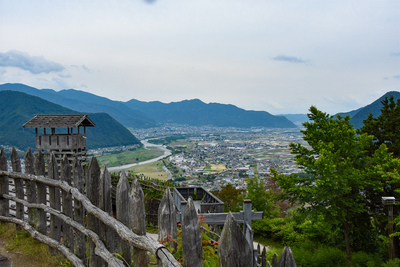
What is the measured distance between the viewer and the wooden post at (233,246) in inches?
A: 69.1

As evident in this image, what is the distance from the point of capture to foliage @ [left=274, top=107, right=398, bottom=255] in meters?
12.1

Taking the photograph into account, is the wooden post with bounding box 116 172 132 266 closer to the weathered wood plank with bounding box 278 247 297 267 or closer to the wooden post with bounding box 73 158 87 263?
the wooden post with bounding box 73 158 87 263

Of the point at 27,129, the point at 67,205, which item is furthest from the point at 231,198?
the point at 27,129

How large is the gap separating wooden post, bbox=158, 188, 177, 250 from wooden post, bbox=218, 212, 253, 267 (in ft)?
2.89

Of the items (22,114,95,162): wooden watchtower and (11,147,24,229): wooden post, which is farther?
(22,114,95,162): wooden watchtower

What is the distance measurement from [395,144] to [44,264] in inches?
629

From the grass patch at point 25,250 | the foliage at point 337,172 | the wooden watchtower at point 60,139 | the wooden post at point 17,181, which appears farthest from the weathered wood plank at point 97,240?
the foliage at point 337,172

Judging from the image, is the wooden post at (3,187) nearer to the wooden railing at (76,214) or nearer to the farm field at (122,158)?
the wooden railing at (76,214)

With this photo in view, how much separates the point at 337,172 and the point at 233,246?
12184 millimetres

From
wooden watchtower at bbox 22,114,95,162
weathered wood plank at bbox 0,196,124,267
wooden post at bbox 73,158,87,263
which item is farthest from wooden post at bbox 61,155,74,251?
wooden watchtower at bbox 22,114,95,162

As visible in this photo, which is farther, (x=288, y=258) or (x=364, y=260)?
(x=364, y=260)

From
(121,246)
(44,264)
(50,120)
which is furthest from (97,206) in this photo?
(50,120)

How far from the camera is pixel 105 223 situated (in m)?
3.39

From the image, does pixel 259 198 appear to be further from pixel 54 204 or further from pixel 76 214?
pixel 76 214
